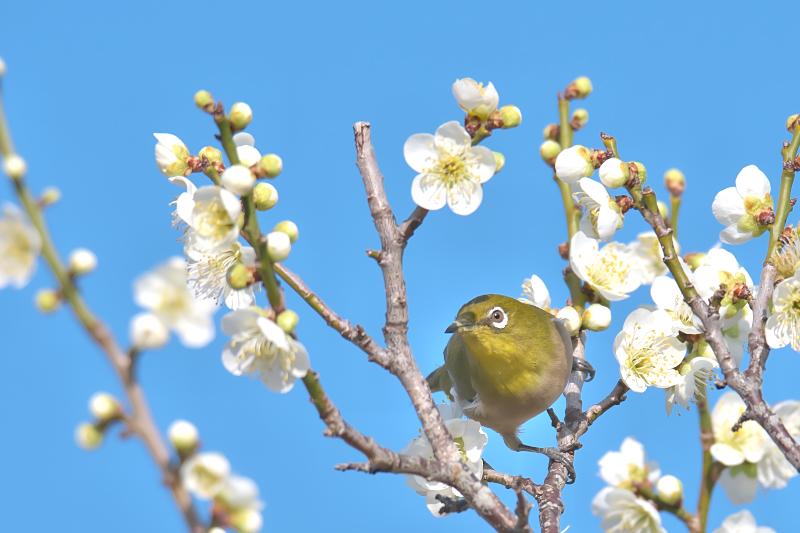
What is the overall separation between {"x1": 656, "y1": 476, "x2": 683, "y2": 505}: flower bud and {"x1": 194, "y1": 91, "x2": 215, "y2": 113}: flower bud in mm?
1311

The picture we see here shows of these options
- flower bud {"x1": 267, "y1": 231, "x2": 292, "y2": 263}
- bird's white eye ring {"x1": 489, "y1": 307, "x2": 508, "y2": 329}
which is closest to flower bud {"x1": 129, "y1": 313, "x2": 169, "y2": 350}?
flower bud {"x1": 267, "y1": 231, "x2": 292, "y2": 263}

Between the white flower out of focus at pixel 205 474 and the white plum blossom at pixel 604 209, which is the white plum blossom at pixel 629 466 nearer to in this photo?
the white plum blossom at pixel 604 209

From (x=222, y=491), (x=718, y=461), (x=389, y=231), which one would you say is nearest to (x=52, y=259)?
(x=222, y=491)

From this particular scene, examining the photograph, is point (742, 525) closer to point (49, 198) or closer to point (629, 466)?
point (629, 466)

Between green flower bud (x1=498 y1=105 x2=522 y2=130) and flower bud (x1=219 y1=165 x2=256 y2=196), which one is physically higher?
green flower bud (x1=498 y1=105 x2=522 y2=130)

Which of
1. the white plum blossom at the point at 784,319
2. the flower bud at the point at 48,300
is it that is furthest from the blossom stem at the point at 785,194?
the flower bud at the point at 48,300

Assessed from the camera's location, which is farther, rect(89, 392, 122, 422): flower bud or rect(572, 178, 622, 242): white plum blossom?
rect(572, 178, 622, 242): white plum blossom

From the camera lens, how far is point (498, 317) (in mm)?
2748

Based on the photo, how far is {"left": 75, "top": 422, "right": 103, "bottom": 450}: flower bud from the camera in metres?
0.94

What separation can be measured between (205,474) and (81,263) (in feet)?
1.14

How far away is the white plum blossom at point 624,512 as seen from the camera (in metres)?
1.41

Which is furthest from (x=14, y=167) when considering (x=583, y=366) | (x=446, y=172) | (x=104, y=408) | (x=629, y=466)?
(x=583, y=366)

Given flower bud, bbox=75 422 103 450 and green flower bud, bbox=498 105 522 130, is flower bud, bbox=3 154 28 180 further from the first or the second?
green flower bud, bbox=498 105 522 130

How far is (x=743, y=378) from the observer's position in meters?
1.65
